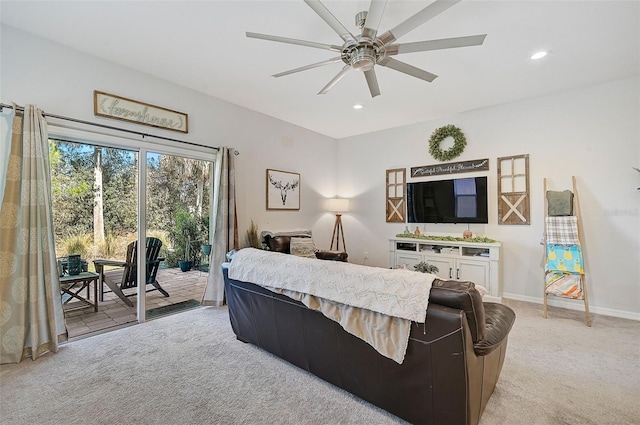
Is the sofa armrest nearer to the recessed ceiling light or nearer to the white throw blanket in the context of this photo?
the white throw blanket

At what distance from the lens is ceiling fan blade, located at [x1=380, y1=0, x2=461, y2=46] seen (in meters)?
1.58

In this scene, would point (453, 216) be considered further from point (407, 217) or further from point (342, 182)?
point (342, 182)

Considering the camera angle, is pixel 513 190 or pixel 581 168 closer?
pixel 581 168

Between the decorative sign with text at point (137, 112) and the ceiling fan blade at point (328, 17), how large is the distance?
2620 millimetres

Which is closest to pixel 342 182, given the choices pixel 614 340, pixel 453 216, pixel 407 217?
pixel 407 217

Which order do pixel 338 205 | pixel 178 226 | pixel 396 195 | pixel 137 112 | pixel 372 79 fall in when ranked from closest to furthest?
pixel 372 79, pixel 137 112, pixel 178 226, pixel 396 195, pixel 338 205

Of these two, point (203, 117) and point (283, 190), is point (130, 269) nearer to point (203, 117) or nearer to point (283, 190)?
point (203, 117)

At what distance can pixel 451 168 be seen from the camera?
480 centimetres

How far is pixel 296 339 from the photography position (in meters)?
2.19

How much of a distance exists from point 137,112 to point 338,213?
157 inches

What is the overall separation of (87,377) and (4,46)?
2.96 meters

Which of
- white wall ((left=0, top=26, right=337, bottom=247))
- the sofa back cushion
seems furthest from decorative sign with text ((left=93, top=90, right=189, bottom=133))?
the sofa back cushion

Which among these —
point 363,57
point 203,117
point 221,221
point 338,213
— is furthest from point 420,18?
point 338,213

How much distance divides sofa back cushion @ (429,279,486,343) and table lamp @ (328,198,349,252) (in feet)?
14.0
